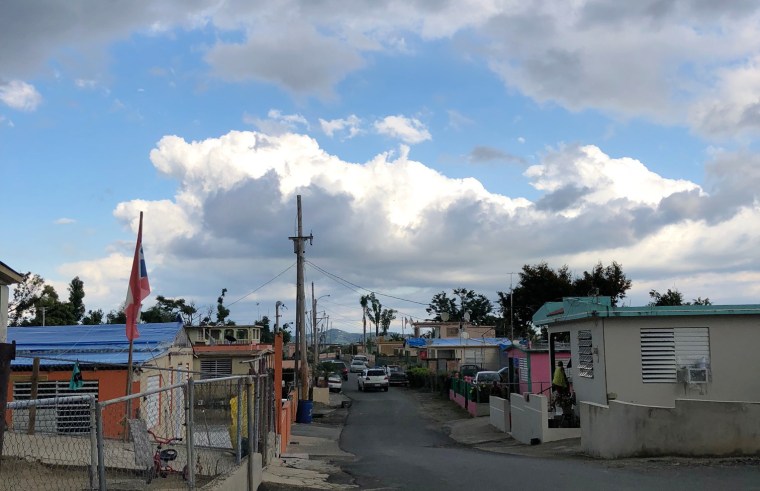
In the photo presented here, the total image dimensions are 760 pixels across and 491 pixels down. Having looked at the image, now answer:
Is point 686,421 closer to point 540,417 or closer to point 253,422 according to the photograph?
point 540,417

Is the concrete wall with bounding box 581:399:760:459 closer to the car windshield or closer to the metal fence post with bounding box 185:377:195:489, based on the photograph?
the metal fence post with bounding box 185:377:195:489

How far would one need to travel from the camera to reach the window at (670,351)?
20.2 m

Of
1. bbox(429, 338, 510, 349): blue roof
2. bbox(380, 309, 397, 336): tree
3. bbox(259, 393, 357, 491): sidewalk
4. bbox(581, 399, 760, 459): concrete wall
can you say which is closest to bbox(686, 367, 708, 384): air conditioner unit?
bbox(581, 399, 760, 459): concrete wall

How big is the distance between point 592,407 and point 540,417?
4448mm

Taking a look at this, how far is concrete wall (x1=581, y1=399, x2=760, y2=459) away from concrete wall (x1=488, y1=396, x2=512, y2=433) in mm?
9653

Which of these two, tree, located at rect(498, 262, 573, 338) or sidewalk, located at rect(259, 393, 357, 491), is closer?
sidewalk, located at rect(259, 393, 357, 491)

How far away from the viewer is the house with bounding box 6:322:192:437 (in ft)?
70.3

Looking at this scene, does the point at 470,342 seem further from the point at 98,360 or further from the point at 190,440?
the point at 190,440

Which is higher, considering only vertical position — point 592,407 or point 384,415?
point 592,407

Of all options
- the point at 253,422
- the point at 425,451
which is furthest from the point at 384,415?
the point at 253,422

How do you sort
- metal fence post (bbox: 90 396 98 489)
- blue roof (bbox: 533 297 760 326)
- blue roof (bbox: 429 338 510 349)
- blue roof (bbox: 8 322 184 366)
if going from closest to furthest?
metal fence post (bbox: 90 396 98 489) → blue roof (bbox: 533 297 760 326) → blue roof (bbox: 8 322 184 366) → blue roof (bbox: 429 338 510 349)

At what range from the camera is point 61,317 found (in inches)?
2288

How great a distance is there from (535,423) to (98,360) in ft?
41.4

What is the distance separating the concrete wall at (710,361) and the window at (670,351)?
0.43 ft
